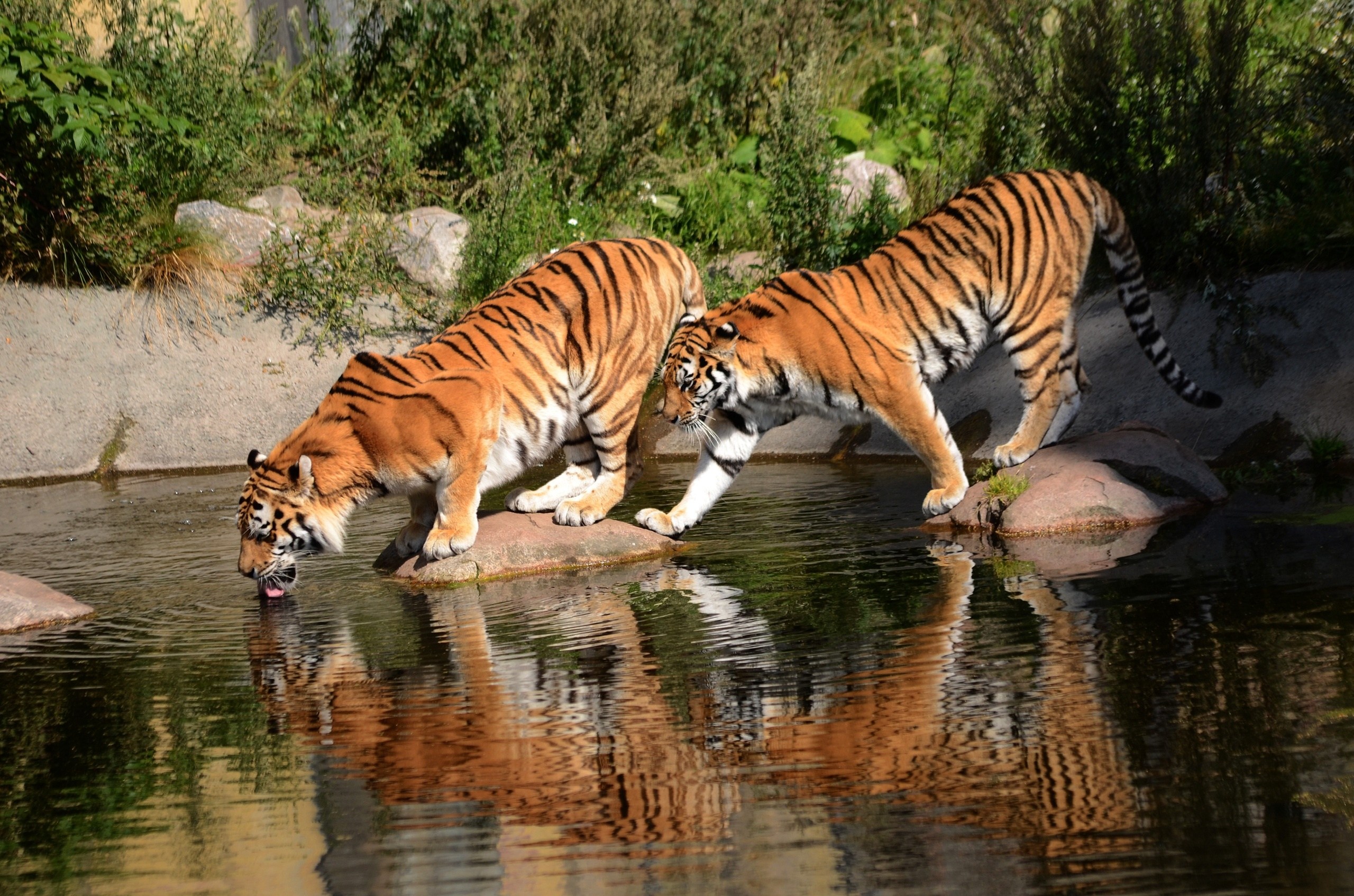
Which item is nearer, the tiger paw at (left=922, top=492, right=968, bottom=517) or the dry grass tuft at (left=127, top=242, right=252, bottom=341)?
the tiger paw at (left=922, top=492, right=968, bottom=517)

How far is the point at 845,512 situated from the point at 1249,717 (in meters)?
3.80

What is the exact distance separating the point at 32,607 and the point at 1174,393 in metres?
6.15

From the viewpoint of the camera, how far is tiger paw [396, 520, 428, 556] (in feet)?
22.3

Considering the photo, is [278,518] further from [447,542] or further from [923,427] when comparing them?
[923,427]

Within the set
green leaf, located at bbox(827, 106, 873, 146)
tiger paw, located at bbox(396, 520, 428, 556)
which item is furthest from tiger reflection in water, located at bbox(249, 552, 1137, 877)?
green leaf, located at bbox(827, 106, 873, 146)

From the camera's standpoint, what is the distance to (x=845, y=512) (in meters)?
7.42

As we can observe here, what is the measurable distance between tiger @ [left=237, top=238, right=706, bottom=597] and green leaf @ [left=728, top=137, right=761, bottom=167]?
633 centimetres

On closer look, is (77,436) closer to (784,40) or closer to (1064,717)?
(784,40)

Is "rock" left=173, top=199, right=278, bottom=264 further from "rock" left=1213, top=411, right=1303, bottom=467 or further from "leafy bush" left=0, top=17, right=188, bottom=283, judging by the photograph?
"rock" left=1213, top=411, right=1303, bottom=467

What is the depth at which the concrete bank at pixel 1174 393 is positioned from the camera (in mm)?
7906

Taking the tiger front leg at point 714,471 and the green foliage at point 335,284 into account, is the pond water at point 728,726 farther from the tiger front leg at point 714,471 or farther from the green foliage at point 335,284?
the green foliage at point 335,284

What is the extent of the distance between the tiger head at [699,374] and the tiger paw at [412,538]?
1277mm

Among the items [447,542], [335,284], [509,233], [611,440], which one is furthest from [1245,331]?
[335,284]

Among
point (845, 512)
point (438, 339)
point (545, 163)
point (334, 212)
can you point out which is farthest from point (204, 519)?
point (545, 163)
